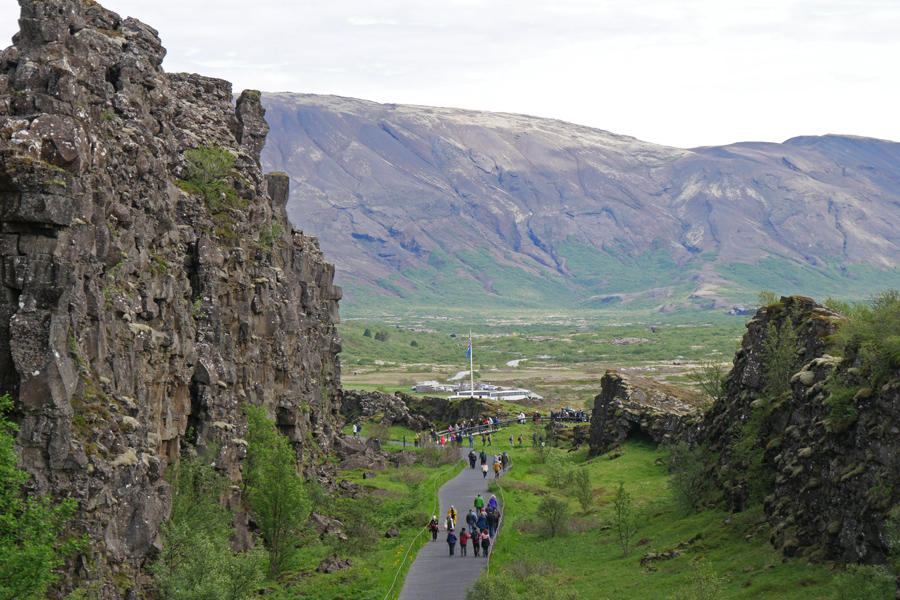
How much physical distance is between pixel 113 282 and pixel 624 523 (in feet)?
115

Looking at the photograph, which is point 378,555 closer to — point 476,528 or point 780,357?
point 476,528

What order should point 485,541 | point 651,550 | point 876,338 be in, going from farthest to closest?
point 651,550 < point 485,541 < point 876,338

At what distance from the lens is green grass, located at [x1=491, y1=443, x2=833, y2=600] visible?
3975 cm

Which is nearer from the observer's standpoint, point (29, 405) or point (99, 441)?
point (29, 405)

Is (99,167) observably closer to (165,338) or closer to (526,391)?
(165,338)

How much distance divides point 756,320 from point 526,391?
10141 cm

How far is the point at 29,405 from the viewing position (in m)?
32.5

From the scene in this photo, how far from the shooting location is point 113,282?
131ft

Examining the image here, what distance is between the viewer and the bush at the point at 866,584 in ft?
106

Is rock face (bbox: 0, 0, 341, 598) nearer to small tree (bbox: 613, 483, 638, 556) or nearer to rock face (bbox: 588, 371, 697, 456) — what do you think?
small tree (bbox: 613, 483, 638, 556)

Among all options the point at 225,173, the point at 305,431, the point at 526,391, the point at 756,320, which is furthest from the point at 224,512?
the point at 526,391

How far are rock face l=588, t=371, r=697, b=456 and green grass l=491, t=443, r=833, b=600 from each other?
1649 cm

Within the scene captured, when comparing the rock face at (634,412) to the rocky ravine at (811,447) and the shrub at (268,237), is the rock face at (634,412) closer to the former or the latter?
the rocky ravine at (811,447)

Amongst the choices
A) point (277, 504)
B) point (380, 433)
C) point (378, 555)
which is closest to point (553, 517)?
point (378, 555)
